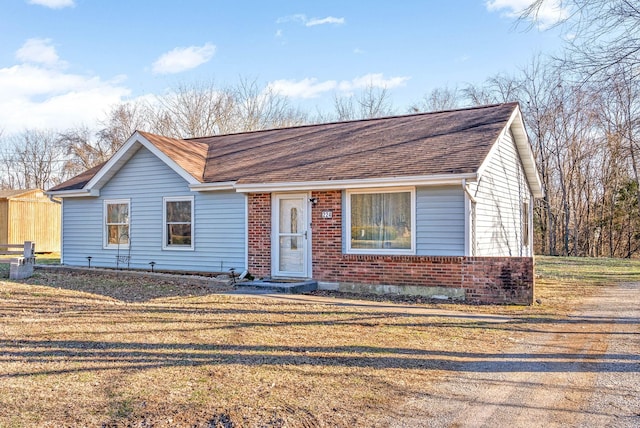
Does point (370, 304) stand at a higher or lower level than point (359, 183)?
lower

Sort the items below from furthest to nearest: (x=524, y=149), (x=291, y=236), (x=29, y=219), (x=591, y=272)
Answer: (x=29, y=219)
(x=591, y=272)
(x=524, y=149)
(x=291, y=236)

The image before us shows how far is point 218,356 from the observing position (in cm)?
570

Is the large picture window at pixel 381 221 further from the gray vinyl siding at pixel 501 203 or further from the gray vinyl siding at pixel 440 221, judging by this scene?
the gray vinyl siding at pixel 501 203

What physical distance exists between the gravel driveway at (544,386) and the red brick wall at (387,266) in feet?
7.57

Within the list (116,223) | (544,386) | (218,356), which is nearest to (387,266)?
(218,356)

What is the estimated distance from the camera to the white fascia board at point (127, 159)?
43.8 feet

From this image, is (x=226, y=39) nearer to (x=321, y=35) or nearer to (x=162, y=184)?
(x=321, y=35)

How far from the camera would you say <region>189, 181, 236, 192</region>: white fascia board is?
41.7ft

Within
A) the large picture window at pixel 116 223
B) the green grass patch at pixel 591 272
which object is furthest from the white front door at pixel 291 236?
the green grass patch at pixel 591 272

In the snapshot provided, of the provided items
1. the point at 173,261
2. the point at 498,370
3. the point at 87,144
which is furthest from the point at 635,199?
the point at 87,144

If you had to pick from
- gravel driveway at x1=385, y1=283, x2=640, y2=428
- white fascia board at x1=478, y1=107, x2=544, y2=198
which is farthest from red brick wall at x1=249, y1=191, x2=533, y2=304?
white fascia board at x1=478, y1=107, x2=544, y2=198

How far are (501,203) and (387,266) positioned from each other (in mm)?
4227

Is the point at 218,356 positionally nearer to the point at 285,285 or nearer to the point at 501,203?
the point at 285,285

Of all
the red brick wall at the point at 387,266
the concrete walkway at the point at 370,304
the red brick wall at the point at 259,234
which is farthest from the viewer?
the red brick wall at the point at 259,234
